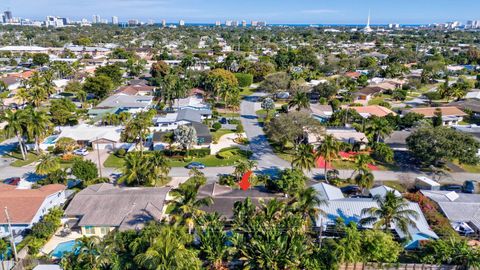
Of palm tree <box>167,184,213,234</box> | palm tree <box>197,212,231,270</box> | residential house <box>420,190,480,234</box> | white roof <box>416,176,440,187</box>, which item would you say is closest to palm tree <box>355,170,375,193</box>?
residential house <box>420,190,480,234</box>

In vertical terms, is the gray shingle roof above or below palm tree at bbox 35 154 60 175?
below

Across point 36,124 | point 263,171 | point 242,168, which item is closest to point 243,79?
point 263,171

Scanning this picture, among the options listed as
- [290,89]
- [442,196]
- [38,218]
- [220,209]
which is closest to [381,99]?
[290,89]

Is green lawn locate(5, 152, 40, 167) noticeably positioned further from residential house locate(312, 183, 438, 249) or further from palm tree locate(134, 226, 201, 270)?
residential house locate(312, 183, 438, 249)

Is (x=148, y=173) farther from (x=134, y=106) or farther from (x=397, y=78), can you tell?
(x=397, y=78)

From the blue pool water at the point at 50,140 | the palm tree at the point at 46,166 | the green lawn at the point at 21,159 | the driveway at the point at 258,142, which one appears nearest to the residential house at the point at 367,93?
the driveway at the point at 258,142

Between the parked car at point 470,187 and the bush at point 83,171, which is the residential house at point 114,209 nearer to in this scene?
the bush at point 83,171
